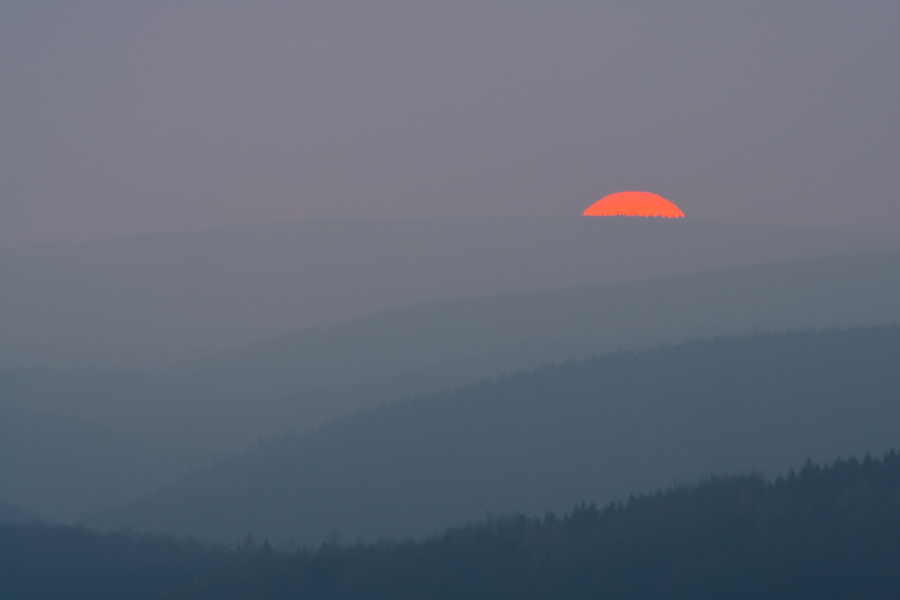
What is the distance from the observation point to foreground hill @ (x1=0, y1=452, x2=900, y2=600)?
25.2 meters

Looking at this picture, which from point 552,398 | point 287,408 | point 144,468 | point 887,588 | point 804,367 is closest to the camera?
point 887,588

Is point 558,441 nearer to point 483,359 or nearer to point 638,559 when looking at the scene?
point 483,359

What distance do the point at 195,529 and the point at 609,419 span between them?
54.3 metres

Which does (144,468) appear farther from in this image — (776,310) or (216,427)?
(776,310)

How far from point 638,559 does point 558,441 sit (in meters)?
79.5

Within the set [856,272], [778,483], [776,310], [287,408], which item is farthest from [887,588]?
[287,408]

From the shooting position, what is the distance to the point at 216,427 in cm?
18875

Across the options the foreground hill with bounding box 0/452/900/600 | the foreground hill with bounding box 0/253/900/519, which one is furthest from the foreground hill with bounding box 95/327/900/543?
the foreground hill with bounding box 0/452/900/600

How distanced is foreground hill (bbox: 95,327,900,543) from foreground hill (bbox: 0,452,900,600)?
1620 inches

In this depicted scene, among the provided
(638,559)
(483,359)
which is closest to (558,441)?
(483,359)

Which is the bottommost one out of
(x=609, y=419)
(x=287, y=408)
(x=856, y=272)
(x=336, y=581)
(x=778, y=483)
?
(x=336, y=581)

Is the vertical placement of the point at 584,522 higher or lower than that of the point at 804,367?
lower

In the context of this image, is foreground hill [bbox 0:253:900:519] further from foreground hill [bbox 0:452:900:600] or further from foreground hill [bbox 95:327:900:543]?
foreground hill [bbox 0:452:900:600]

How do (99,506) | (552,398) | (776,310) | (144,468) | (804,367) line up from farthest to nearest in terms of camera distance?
1. (144,468)
2. (776,310)
3. (99,506)
4. (552,398)
5. (804,367)
